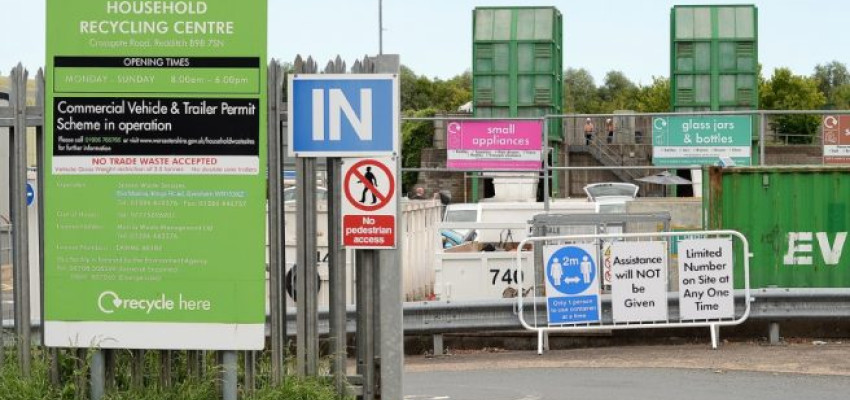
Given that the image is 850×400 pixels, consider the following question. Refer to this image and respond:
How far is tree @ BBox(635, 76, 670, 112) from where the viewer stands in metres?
87.6

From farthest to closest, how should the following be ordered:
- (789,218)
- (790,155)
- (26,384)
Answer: (790,155), (789,218), (26,384)

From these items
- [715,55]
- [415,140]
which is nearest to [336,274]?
[715,55]

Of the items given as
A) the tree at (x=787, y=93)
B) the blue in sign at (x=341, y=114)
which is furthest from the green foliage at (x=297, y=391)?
the tree at (x=787, y=93)

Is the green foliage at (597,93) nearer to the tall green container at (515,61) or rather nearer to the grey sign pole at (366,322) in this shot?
the tall green container at (515,61)

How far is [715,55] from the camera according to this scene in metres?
44.1

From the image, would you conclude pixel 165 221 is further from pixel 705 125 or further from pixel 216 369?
pixel 705 125

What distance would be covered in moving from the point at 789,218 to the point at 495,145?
24.6ft

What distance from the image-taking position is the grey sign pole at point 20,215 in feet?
29.3

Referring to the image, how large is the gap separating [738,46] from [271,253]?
36.7 metres

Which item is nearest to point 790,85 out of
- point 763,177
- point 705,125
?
point 705,125

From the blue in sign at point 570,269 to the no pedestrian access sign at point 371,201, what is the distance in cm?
796

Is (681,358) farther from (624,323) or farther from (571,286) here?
(571,286)

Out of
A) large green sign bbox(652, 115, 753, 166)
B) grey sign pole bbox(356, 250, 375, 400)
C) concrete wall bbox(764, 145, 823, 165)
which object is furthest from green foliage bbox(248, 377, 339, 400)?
concrete wall bbox(764, 145, 823, 165)

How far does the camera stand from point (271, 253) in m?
8.97
